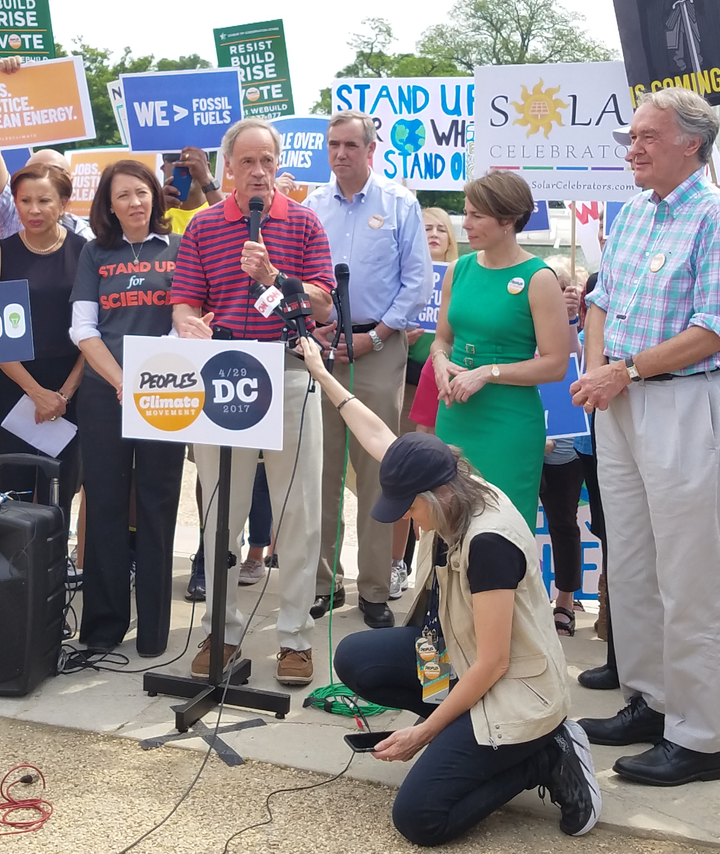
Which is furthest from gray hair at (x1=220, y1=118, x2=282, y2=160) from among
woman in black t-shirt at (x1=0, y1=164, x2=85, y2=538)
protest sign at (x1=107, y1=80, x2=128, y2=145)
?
protest sign at (x1=107, y1=80, x2=128, y2=145)

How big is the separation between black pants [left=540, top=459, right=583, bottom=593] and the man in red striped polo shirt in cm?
128

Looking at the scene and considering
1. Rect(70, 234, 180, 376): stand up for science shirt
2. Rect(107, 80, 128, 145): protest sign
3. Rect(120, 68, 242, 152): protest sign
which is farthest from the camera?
Rect(107, 80, 128, 145): protest sign

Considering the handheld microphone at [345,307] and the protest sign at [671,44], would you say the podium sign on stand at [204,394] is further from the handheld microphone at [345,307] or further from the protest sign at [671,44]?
the protest sign at [671,44]

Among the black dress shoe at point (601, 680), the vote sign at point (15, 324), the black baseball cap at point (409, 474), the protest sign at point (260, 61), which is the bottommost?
the black dress shoe at point (601, 680)


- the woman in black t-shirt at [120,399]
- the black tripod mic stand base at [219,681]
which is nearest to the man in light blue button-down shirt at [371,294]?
the woman in black t-shirt at [120,399]

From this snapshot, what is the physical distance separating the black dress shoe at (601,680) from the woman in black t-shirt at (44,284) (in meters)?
2.53

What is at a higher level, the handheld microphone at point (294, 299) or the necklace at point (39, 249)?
the necklace at point (39, 249)

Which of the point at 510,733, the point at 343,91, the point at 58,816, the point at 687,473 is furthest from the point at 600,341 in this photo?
the point at 343,91

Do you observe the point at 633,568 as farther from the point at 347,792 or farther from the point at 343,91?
the point at 343,91

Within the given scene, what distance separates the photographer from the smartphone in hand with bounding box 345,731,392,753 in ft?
10.6

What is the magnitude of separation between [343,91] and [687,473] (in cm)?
405

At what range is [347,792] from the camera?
3.26 m

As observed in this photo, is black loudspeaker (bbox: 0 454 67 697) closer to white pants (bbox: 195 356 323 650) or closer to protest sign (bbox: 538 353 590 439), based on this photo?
white pants (bbox: 195 356 323 650)

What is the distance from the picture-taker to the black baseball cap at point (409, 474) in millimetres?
2881
